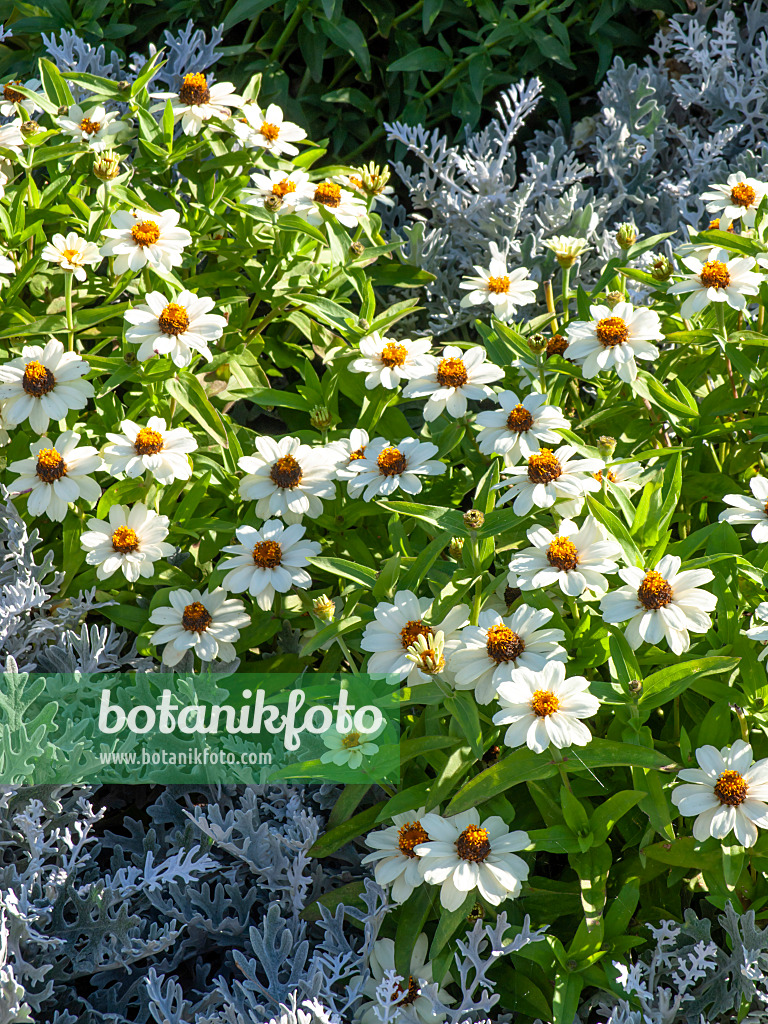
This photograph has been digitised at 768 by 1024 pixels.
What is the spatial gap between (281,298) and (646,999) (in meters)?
1.32

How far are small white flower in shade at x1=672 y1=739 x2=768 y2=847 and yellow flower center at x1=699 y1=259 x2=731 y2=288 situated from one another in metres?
0.78

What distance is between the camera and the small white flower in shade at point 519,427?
59.2 inches

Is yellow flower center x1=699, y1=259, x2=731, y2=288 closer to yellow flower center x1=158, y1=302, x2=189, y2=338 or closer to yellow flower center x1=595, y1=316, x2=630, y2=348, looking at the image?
yellow flower center x1=595, y1=316, x2=630, y2=348

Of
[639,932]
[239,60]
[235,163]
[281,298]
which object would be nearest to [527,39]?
[239,60]

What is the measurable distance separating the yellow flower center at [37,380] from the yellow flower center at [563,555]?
0.90 metres

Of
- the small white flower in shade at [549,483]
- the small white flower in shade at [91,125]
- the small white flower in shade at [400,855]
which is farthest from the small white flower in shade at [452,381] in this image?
the small white flower in shade at [91,125]

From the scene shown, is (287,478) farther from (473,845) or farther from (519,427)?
(473,845)

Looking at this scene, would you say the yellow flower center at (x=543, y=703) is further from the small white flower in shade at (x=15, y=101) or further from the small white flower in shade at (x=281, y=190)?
the small white flower in shade at (x=15, y=101)

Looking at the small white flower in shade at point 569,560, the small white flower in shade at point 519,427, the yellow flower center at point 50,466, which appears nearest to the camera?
the small white flower in shade at point 569,560

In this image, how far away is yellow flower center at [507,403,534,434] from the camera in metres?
1.53

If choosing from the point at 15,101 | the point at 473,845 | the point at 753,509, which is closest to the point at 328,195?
the point at 15,101

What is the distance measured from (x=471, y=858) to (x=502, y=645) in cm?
28

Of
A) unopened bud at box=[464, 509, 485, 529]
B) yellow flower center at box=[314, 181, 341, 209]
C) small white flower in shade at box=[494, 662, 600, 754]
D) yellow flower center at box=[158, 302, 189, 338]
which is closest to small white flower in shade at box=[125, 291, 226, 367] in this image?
yellow flower center at box=[158, 302, 189, 338]

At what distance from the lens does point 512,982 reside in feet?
4.54
